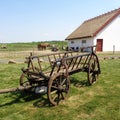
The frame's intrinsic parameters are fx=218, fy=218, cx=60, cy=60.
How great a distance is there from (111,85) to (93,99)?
6.44ft

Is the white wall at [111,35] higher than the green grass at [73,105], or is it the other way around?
the white wall at [111,35]

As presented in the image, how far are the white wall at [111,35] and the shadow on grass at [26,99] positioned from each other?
23936mm

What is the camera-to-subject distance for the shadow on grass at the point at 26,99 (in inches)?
252

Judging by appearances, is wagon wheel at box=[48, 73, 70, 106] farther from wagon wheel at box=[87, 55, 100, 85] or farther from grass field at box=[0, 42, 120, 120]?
wagon wheel at box=[87, 55, 100, 85]

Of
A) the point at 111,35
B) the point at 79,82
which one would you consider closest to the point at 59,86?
the point at 79,82

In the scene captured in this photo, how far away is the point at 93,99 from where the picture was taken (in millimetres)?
6797

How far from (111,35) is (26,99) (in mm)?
25941

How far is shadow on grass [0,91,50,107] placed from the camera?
6395 millimetres

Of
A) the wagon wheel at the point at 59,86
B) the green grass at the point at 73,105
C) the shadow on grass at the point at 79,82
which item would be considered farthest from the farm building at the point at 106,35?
the wagon wheel at the point at 59,86

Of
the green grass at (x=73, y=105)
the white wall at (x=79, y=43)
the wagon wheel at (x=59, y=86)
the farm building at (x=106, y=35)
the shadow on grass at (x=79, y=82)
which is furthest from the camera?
the white wall at (x=79, y=43)

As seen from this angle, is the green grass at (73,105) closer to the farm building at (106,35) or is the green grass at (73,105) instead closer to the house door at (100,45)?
the farm building at (106,35)

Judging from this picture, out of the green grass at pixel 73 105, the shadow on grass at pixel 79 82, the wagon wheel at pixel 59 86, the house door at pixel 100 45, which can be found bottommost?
the green grass at pixel 73 105

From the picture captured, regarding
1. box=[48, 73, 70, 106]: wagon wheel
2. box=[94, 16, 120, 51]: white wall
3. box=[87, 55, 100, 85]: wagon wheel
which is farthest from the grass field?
box=[94, 16, 120, 51]: white wall

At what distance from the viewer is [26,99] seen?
6852 mm
